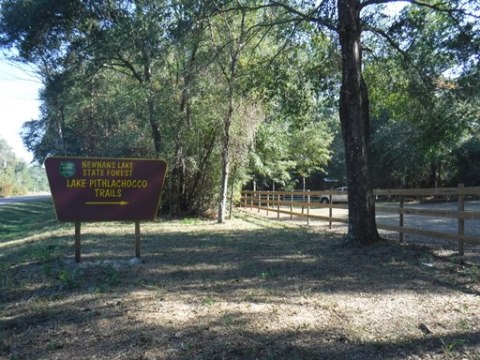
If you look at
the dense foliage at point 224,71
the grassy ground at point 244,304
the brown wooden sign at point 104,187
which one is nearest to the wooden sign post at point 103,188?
the brown wooden sign at point 104,187

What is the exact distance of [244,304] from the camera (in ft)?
17.0

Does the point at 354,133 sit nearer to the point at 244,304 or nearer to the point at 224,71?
the point at 244,304

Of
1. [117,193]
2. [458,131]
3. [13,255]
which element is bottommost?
[13,255]

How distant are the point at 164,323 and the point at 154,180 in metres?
3.95

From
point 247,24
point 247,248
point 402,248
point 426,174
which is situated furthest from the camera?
point 426,174

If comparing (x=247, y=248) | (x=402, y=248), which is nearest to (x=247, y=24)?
(x=247, y=248)

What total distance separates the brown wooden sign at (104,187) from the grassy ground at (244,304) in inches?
36.0

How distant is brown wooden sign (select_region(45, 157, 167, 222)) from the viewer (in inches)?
301

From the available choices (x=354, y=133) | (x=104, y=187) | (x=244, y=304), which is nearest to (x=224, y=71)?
(x=354, y=133)

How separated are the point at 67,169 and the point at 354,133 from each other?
211 inches

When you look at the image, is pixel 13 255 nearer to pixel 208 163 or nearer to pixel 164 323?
pixel 164 323

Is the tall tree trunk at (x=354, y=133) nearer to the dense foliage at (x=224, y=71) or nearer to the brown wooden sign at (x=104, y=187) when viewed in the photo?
the dense foliage at (x=224, y=71)

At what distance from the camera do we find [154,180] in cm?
821

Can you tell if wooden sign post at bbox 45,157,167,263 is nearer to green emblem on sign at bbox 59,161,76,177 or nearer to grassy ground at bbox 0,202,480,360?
green emblem on sign at bbox 59,161,76,177
